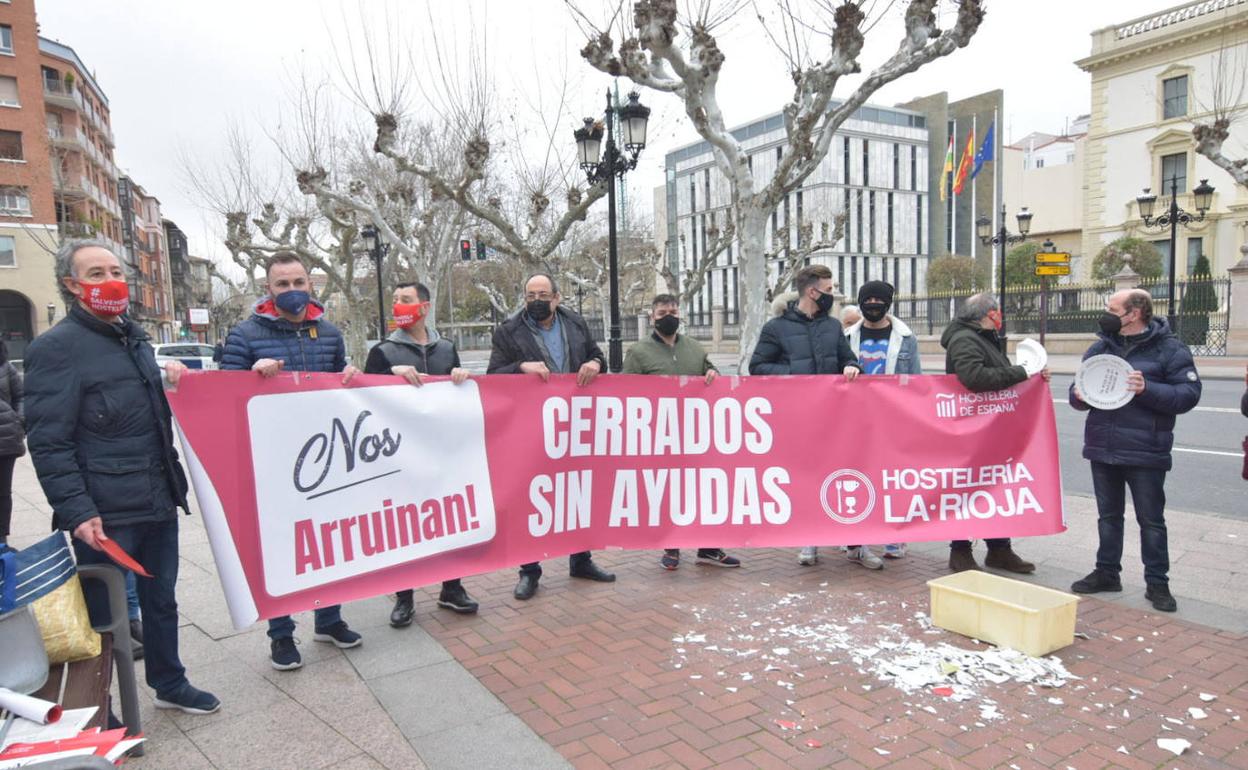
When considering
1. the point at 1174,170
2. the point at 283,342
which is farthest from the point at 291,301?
the point at 1174,170

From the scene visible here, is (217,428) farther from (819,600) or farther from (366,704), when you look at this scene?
(819,600)

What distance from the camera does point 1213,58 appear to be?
37.3 meters

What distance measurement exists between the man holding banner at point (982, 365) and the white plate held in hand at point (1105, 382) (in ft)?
1.47

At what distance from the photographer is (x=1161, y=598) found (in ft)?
14.0

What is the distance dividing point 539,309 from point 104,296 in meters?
2.43

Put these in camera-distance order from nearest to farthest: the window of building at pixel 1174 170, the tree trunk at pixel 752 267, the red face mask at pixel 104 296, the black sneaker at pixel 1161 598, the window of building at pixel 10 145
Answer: the red face mask at pixel 104 296
the black sneaker at pixel 1161 598
the tree trunk at pixel 752 267
the window of building at pixel 1174 170
the window of building at pixel 10 145

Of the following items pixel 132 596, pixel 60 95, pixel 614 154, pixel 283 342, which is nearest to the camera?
pixel 283 342

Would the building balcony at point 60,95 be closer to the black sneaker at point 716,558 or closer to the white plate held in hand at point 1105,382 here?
the black sneaker at point 716,558

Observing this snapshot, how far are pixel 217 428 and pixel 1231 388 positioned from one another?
2036 cm

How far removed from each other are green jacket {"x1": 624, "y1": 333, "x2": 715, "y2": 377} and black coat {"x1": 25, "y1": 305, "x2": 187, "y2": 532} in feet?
9.63

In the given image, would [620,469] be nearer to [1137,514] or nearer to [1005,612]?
[1005,612]

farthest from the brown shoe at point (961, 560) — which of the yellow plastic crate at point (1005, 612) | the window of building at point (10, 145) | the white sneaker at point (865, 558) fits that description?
the window of building at point (10, 145)

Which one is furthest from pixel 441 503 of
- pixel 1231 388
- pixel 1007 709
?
pixel 1231 388

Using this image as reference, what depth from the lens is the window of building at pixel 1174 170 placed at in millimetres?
40188
